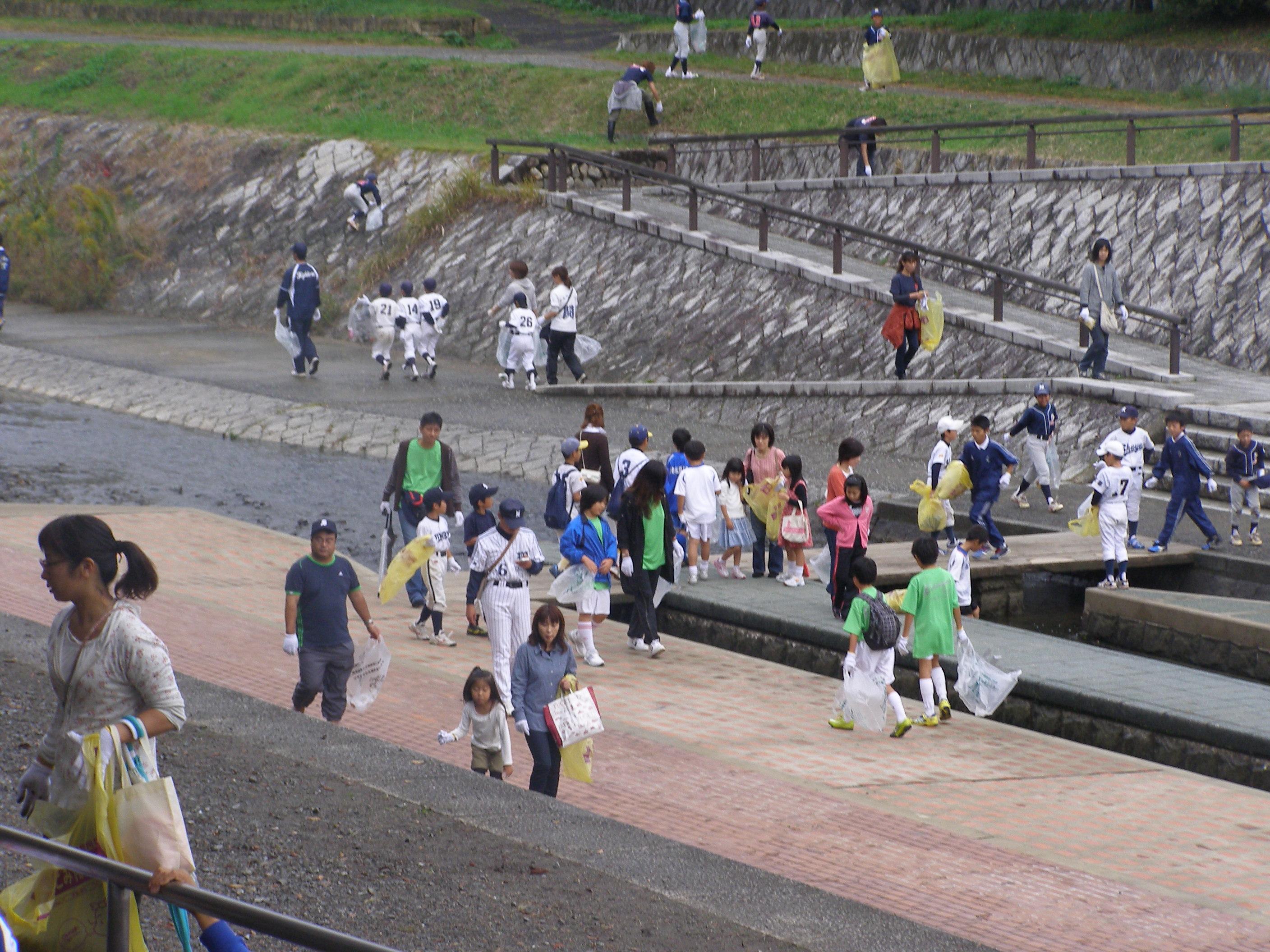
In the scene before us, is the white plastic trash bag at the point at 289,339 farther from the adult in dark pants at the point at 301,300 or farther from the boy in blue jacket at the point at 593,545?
the boy in blue jacket at the point at 593,545

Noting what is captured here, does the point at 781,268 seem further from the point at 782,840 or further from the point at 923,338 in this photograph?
the point at 782,840

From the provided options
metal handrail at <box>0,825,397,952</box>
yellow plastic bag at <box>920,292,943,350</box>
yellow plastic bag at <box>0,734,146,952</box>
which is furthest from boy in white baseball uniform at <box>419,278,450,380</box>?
metal handrail at <box>0,825,397,952</box>

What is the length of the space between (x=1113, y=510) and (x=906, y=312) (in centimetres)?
627

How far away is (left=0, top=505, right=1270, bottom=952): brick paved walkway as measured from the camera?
7211 mm

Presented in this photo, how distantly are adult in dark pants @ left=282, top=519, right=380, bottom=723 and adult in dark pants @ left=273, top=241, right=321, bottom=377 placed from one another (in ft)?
42.5

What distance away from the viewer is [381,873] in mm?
6188

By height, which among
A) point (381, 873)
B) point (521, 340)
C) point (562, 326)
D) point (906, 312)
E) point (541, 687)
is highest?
point (906, 312)

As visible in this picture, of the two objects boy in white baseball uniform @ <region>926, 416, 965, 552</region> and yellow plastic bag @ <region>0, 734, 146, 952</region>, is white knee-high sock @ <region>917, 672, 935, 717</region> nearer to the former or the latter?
boy in white baseball uniform @ <region>926, 416, 965, 552</region>

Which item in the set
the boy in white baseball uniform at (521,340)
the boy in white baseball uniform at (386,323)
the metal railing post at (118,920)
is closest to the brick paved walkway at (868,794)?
the metal railing post at (118,920)

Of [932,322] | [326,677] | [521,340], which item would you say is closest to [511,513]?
[326,677]

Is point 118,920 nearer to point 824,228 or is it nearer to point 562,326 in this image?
point 562,326

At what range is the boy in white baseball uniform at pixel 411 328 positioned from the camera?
22.0 m

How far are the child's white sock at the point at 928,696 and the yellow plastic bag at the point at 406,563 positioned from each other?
144 inches

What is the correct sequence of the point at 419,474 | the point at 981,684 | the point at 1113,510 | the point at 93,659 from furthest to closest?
1. the point at 1113,510
2. the point at 419,474
3. the point at 981,684
4. the point at 93,659
